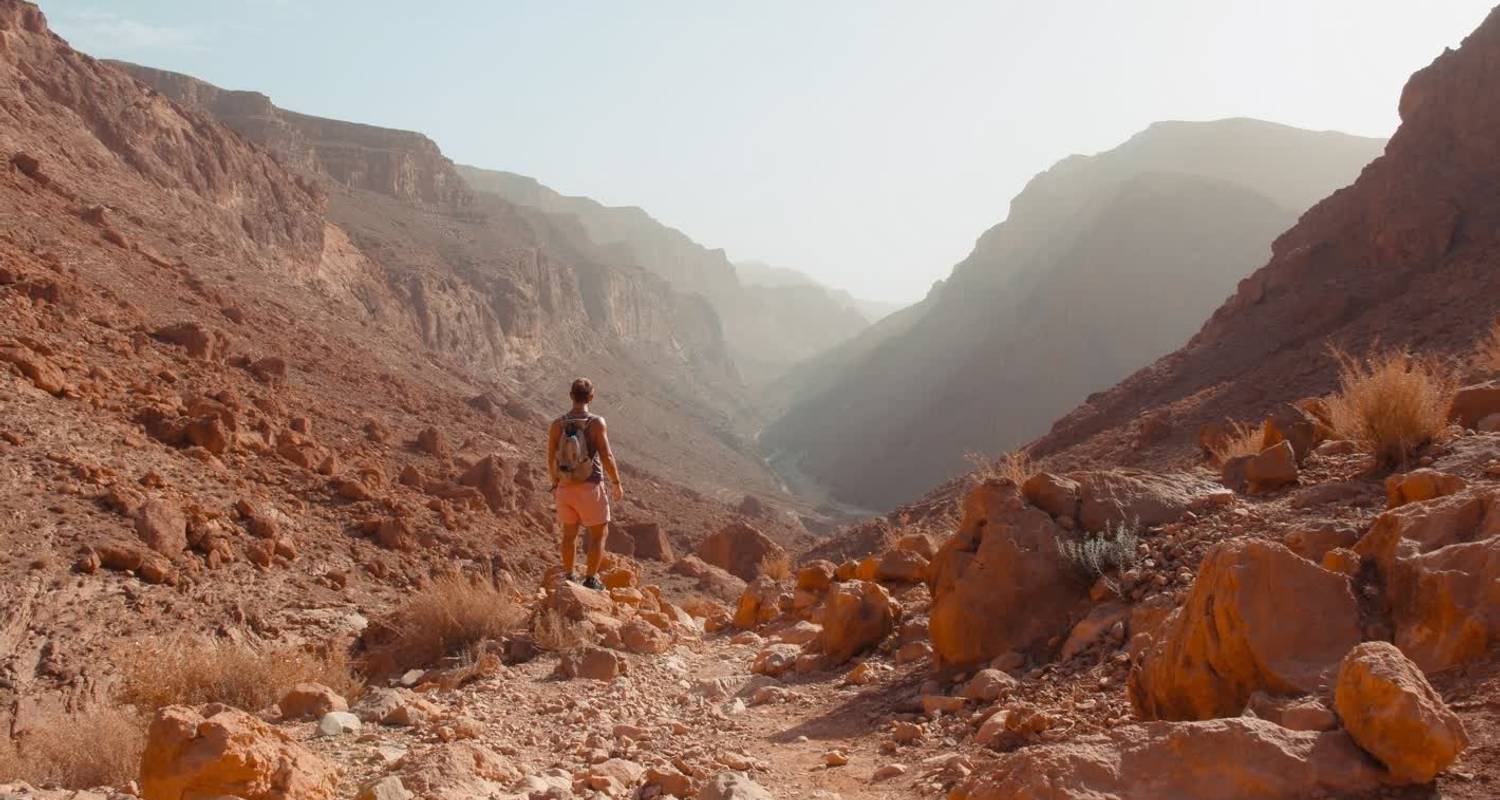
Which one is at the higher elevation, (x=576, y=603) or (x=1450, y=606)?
(x=1450, y=606)

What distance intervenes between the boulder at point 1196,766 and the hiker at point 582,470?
480 cm

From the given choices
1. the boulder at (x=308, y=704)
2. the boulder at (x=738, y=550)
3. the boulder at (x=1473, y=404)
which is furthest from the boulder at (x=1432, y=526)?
the boulder at (x=738, y=550)

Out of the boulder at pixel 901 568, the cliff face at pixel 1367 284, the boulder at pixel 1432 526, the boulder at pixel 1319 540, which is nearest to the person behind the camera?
the boulder at pixel 1432 526

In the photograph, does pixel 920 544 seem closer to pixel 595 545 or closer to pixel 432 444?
pixel 595 545

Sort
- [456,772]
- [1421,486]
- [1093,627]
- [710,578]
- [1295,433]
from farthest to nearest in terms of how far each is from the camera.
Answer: [710,578] < [1295,433] < [1093,627] < [1421,486] < [456,772]

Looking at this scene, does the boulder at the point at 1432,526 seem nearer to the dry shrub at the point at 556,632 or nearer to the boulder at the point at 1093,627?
the boulder at the point at 1093,627

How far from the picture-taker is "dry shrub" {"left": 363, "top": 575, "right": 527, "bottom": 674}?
610 centimetres

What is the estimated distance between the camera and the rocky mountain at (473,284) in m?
46.5

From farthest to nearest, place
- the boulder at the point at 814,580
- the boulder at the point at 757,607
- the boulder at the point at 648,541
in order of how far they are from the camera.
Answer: the boulder at the point at 648,541
the boulder at the point at 814,580
the boulder at the point at 757,607

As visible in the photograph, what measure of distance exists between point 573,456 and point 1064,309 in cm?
6396

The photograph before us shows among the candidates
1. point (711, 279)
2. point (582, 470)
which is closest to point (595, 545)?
point (582, 470)

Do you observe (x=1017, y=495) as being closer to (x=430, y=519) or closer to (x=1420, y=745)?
(x=1420, y=745)

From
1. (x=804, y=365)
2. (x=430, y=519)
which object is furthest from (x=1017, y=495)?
(x=804, y=365)

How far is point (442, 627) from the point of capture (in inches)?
244
